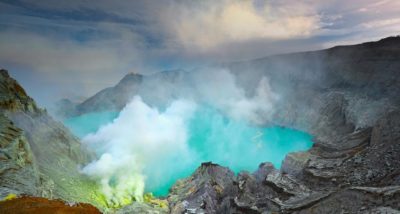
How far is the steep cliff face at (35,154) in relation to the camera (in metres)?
26.5

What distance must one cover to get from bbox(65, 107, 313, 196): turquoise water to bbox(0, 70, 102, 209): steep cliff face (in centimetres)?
1866

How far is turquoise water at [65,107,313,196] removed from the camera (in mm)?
72156

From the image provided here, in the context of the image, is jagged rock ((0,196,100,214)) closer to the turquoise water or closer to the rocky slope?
the rocky slope

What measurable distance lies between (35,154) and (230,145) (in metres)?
77.7

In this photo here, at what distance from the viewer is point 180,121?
504 ft

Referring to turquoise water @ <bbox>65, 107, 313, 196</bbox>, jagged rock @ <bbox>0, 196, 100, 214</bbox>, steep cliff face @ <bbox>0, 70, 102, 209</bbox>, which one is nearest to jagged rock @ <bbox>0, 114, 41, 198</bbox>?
steep cliff face @ <bbox>0, 70, 102, 209</bbox>

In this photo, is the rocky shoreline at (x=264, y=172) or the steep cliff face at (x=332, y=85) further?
the steep cliff face at (x=332, y=85)

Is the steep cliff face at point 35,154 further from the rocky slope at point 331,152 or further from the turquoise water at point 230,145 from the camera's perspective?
the turquoise water at point 230,145

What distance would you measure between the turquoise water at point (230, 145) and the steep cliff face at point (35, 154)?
18664mm

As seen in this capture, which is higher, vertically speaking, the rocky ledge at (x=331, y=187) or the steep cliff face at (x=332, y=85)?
the steep cliff face at (x=332, y=85)

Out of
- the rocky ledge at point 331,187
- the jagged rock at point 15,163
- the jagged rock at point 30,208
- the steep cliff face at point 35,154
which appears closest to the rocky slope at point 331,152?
the rocky ledge at point 331,187

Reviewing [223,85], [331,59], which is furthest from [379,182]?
[223,85]

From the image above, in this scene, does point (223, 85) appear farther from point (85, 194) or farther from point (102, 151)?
point (85, 194)

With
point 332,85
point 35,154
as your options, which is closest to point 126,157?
point 35,154
